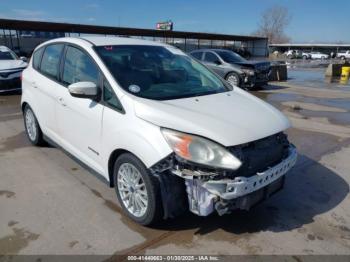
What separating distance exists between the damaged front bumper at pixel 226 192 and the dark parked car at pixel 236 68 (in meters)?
10.00

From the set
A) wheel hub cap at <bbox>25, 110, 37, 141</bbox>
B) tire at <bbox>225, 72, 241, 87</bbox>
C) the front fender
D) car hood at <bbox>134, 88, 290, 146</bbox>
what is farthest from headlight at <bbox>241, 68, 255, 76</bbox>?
the front fender

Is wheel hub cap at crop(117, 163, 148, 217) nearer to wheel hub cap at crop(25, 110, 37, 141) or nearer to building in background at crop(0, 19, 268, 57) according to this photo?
wheel hub cap at crop(25, 110, 37, 141)

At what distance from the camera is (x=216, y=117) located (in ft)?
9.52

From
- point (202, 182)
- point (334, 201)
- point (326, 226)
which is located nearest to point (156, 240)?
point (202, 182)

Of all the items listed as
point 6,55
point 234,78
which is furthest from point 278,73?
point 6,55

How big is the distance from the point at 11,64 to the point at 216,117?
1001cm

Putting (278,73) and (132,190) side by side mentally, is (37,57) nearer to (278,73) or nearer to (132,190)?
(132,190)

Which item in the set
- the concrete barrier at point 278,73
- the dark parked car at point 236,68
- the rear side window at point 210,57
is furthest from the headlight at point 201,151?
the concrete barrier at point 278,73

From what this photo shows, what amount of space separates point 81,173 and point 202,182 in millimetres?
2236

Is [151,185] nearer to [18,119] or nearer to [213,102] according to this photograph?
[213,102]

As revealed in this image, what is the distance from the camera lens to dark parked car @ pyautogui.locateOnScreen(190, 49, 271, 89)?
12.7 m

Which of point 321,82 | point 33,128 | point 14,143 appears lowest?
point 14,143

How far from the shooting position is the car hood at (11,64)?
10447mm

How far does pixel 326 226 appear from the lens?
10.6ft
